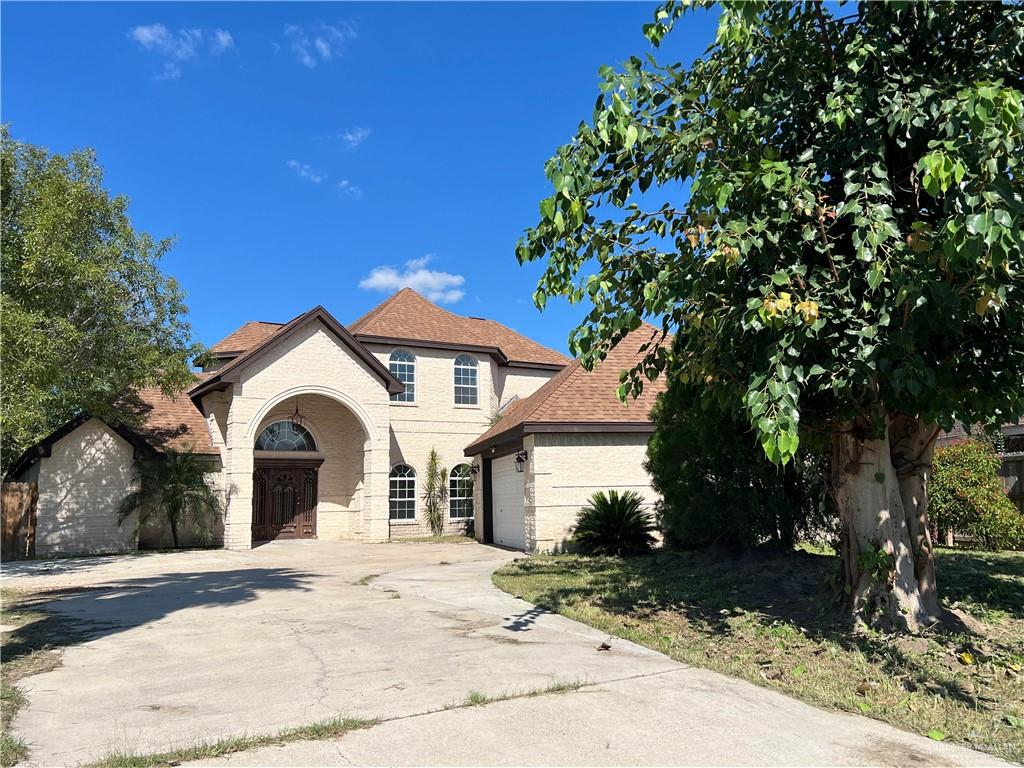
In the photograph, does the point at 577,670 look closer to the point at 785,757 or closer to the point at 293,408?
the point at 785,757

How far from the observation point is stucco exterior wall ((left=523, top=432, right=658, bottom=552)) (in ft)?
53.4

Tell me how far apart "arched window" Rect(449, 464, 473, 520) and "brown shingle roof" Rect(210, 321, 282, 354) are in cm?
850

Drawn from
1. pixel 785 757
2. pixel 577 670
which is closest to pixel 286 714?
pixel 577 670

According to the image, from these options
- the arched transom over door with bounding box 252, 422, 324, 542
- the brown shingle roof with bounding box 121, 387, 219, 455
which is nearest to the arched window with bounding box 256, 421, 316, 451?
the arched transom over door with bounding box 252, 422, 324, 542

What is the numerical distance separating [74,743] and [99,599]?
690cm

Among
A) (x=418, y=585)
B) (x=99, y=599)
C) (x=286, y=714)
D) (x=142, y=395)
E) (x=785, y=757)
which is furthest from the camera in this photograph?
(x=142, y=395)

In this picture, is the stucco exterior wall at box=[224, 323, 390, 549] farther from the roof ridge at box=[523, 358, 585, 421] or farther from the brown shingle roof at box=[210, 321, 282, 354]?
the roof ridge at box=[523, 358, 585, 421]

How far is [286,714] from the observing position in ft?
15.1

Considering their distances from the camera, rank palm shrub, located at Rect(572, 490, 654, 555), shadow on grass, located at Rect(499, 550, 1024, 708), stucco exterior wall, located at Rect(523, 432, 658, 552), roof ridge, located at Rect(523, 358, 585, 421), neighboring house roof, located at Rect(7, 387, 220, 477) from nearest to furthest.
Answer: shadow on grass, located at Rect(499, 550, 1024, 708)
palm shrub, located at Rect(572, 490, 654, 555)
stucco exterior wall, located at Rect(523, 432, 658, 552)
roof ridge, located at Rect(523, 358, 585, 421)
neighboring house roof, located at Rect(7, 387, 220, 477)

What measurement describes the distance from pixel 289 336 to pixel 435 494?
291 inches

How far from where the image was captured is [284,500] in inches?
912

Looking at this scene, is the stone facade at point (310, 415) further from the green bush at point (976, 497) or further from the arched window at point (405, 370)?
the green bush at point (976, 497)

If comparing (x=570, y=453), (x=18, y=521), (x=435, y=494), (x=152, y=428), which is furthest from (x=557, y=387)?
(x=18, y=521)

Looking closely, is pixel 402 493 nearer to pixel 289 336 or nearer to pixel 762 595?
pixel 289 336
